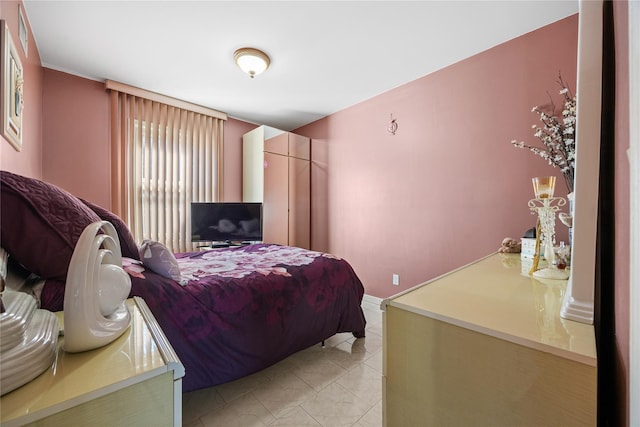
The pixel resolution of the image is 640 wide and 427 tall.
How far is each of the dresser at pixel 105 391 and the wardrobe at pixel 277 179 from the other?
2.91 metres

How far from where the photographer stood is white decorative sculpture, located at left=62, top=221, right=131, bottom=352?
625 mm

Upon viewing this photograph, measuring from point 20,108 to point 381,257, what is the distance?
10.5ft

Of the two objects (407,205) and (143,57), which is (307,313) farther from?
(143,57)

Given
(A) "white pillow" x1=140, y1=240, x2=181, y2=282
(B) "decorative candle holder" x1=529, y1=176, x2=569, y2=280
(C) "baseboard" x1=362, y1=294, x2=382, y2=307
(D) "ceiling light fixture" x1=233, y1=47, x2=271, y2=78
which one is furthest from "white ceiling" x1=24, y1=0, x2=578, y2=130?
(C) "baseboard" x1=362, y1=294, x2=382, y2=307

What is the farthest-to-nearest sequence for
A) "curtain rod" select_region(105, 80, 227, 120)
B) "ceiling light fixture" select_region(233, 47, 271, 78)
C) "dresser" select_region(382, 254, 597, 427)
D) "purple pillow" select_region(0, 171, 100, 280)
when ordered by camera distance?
"curtain rod" select_region(105, 80, 227, 120) → "ceiling light fixture" select_region(233, 47, 271, 78) → "purple pillow" select_region(0, 171, 100, 280) → "dresser" select_region(382, 254, 597, 427)

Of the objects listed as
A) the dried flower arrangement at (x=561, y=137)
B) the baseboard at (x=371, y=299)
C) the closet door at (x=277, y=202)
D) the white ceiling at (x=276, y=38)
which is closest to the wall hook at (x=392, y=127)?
the white ceiling at (x=276, y=38)

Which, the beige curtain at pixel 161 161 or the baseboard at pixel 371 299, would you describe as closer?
the beige curtain at pixel 161 161

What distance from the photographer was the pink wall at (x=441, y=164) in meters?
2.03

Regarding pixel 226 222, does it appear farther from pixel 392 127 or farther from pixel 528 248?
pixel 528 248

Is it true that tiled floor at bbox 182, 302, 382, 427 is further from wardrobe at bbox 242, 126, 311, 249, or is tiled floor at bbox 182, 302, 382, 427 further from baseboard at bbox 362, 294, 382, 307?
wardrobe at bbox 242, 126, 311, 249

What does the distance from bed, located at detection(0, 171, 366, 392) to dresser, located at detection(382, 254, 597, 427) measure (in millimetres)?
893

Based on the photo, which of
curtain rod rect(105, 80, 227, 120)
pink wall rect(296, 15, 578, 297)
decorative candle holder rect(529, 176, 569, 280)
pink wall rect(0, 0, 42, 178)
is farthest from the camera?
curtain rod rect(105, 80, 227, 120)

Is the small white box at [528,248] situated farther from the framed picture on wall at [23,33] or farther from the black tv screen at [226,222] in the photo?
the framed picture on wall at [23,33]

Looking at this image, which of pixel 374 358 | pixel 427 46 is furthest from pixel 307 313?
pixel 427 46
